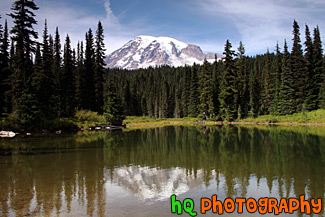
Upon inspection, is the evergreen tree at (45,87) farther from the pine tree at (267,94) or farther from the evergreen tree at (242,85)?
the pine tree at (267,94)

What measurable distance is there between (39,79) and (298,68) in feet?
192

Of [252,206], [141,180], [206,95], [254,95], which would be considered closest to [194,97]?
[206,95]

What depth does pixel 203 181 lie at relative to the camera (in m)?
12.4

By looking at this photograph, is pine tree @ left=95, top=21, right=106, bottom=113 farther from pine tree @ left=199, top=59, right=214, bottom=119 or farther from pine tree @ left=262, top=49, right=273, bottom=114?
pine tree @ left=262, top=49, right=273, bottom=114

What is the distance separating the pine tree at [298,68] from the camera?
62.0 metres

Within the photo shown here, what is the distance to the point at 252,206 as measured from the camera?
910 cm

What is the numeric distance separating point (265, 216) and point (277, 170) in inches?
266

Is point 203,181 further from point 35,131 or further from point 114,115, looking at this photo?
point 114,115

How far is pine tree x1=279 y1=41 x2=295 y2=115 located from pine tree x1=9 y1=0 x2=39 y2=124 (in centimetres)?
5393

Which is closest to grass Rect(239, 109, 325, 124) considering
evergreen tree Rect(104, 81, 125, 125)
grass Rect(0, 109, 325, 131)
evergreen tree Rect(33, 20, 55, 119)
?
grass Rect(0, 109, 325, 131)

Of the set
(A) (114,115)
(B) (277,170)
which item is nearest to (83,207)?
(B) (277,170)

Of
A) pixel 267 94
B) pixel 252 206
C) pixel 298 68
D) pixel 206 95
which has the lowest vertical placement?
pixel 252 206

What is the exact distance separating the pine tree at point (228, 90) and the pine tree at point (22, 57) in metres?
44.8

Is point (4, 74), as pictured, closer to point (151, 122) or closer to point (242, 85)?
point (151, 122)
